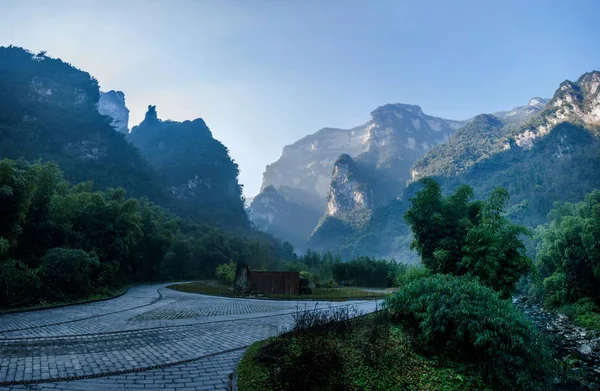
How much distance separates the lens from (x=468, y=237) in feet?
39.9

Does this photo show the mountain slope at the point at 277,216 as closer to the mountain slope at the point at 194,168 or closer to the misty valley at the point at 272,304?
the mountain slope at the point at 194,168

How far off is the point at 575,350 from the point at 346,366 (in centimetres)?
1178

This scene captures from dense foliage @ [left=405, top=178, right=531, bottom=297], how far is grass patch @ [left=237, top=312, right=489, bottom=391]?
227 inches

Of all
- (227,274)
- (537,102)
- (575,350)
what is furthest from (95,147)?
(537,102)

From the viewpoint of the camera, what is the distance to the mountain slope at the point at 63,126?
57.7 m

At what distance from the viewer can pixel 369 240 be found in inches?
4970

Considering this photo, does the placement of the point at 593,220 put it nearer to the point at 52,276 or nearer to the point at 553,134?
the point at 52,276

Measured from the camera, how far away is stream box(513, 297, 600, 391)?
328 inches

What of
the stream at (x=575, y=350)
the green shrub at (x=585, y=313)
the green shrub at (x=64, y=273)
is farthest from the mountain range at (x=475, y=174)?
the green shrub at (x=64, y=273)

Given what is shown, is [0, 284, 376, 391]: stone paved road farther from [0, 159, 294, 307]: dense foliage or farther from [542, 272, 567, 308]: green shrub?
[542, 272, 567, 308]: green shrub

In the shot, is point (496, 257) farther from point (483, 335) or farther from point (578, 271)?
point (578, 271)

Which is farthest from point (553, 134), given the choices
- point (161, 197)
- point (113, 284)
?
point (113, 284)

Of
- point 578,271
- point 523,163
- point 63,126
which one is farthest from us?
point 523,163

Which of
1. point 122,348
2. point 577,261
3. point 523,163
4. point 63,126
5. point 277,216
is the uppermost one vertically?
point 523,163
